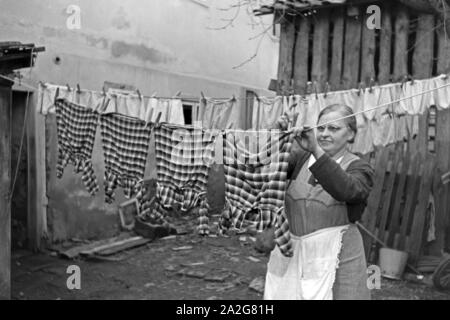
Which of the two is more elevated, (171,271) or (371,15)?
(371,15)

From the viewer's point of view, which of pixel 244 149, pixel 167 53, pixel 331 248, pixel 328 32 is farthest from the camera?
pixel 167 53

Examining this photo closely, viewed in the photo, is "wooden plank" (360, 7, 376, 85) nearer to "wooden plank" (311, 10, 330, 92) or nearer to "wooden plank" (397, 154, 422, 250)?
"wooden plank" (311, 10, 330, 92)

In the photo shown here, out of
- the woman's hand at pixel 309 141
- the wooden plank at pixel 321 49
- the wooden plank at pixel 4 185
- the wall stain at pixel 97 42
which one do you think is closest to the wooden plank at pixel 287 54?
A: the wooden plank at pixel 321 49

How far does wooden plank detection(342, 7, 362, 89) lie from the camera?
6586 mm

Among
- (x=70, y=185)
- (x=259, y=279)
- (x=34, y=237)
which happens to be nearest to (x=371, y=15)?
(x=259, y=279)

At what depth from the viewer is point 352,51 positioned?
261 inches

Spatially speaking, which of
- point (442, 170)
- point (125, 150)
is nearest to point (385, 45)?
point (442, 170)

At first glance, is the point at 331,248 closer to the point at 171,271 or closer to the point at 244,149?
the point at 244,149

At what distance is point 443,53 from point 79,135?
488 centimetres

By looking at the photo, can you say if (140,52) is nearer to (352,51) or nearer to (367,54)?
(352,51)

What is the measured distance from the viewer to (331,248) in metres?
2.82

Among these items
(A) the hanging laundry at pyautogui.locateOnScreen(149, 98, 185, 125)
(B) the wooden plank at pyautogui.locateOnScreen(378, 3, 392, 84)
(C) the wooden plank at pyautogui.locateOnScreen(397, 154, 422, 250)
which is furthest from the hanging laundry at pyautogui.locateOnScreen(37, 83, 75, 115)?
(C) the wooden plank at pyautogui.locateOnScreen(397, 154, 422, 250)

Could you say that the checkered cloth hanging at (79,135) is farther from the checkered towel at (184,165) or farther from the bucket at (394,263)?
the bucket at (394,263)

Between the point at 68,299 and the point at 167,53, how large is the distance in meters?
5.80
